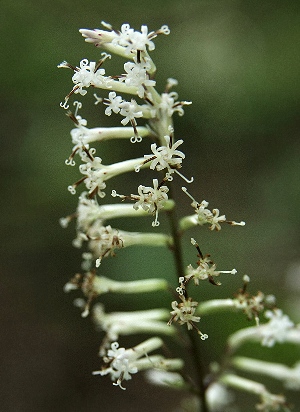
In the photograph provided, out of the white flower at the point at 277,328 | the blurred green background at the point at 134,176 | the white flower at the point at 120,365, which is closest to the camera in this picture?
the white flower at the point at 120,365

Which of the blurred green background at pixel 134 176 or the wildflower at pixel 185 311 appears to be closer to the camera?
the wildflower at pixel 185 311

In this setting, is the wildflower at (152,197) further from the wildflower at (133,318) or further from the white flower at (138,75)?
the wildflower at (133,318)

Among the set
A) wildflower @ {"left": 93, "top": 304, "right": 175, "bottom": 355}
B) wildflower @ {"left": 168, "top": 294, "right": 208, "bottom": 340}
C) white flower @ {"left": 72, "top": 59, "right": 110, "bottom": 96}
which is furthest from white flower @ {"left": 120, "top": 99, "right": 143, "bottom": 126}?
wildflower @ {"left": 93, "top": 304, "right": 175, "bottom": 355}

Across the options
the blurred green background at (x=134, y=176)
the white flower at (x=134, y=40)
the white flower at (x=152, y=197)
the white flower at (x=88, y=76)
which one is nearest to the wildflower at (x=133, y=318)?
the white flower at (x=152, y=197)

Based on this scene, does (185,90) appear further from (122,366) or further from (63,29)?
(122,366)

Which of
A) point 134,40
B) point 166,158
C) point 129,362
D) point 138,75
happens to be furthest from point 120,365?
point 134,40

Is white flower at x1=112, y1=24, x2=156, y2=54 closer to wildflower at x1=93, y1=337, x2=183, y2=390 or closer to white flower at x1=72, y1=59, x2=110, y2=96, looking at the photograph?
white flower at x1=72, y1=59, x2=110, y2=96

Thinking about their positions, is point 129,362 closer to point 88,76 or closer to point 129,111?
point 129,111

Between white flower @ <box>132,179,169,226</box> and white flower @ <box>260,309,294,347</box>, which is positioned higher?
white flower @ <box>132,179,169,226</box>
